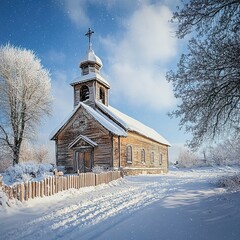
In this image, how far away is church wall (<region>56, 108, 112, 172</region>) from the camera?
68.2 feet

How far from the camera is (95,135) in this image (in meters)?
21.5

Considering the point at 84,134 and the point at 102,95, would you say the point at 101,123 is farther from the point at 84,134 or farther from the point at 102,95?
the point at 102,95

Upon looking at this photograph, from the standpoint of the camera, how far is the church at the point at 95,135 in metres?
20.8

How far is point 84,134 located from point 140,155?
6651 millimetres

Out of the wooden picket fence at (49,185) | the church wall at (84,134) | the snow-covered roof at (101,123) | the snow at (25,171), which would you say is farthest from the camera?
the church wall at (84,134)

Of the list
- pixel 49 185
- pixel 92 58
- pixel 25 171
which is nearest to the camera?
pixel 49 185

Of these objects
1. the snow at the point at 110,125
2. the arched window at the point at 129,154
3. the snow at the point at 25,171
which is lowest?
the snow at the point at 25,171

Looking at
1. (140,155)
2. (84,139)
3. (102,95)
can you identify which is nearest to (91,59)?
(102,95)

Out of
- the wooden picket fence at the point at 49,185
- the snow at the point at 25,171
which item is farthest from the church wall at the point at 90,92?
the wooden picket fence at the point at 49,185

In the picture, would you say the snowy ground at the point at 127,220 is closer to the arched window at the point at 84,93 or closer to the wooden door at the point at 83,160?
the wooden door at the point at 83,160

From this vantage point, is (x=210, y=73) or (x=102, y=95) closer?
(x=210, y=73)

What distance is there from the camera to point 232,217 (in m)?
5.42

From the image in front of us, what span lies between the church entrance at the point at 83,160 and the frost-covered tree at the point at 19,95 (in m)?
6.45

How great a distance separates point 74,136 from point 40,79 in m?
8.27
